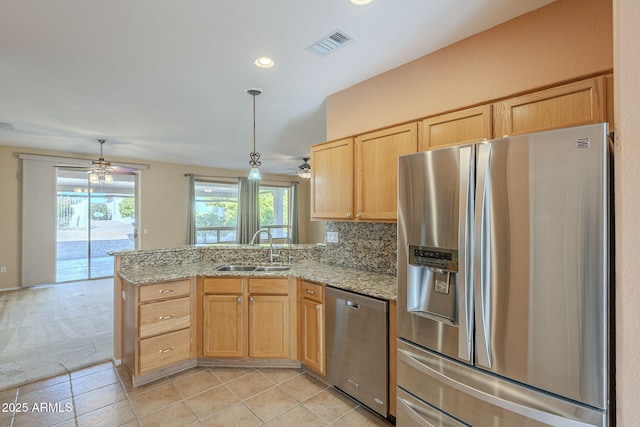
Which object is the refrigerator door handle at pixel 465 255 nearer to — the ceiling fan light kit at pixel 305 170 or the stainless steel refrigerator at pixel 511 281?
the stainless steel refrigerator at pixel 511 281

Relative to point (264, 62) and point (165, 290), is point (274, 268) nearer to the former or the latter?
point (165, 290)

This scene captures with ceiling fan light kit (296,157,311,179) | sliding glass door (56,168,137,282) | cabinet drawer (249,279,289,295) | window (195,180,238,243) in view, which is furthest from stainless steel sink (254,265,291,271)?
window (195,180,238,243)

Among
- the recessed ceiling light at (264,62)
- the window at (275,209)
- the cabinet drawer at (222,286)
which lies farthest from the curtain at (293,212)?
the recessed ceiling light at (264,62)

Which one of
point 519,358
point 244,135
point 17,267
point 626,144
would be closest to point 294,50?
point 626,144

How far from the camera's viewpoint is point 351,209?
105 inches

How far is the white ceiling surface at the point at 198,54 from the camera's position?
5.96ft

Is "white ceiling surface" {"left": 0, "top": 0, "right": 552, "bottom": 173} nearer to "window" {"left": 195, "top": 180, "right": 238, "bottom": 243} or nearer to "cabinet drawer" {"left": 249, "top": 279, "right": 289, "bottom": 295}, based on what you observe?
"cabinet drawer" {"left": 249, "top": 279, "right": 289, "bottom": 295}

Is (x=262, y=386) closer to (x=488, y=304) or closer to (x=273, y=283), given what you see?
(x=273, y=283)

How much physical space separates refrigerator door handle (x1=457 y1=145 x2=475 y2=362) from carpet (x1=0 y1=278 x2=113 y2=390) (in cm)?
327

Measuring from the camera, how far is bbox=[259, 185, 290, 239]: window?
28.9 feet

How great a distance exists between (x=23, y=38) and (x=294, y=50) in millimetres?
1825

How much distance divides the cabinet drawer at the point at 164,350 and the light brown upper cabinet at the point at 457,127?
2.56m

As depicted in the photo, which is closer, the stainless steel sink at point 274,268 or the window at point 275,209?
the stainless steel sink at point 274,268

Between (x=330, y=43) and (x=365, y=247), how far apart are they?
175 centimetres
